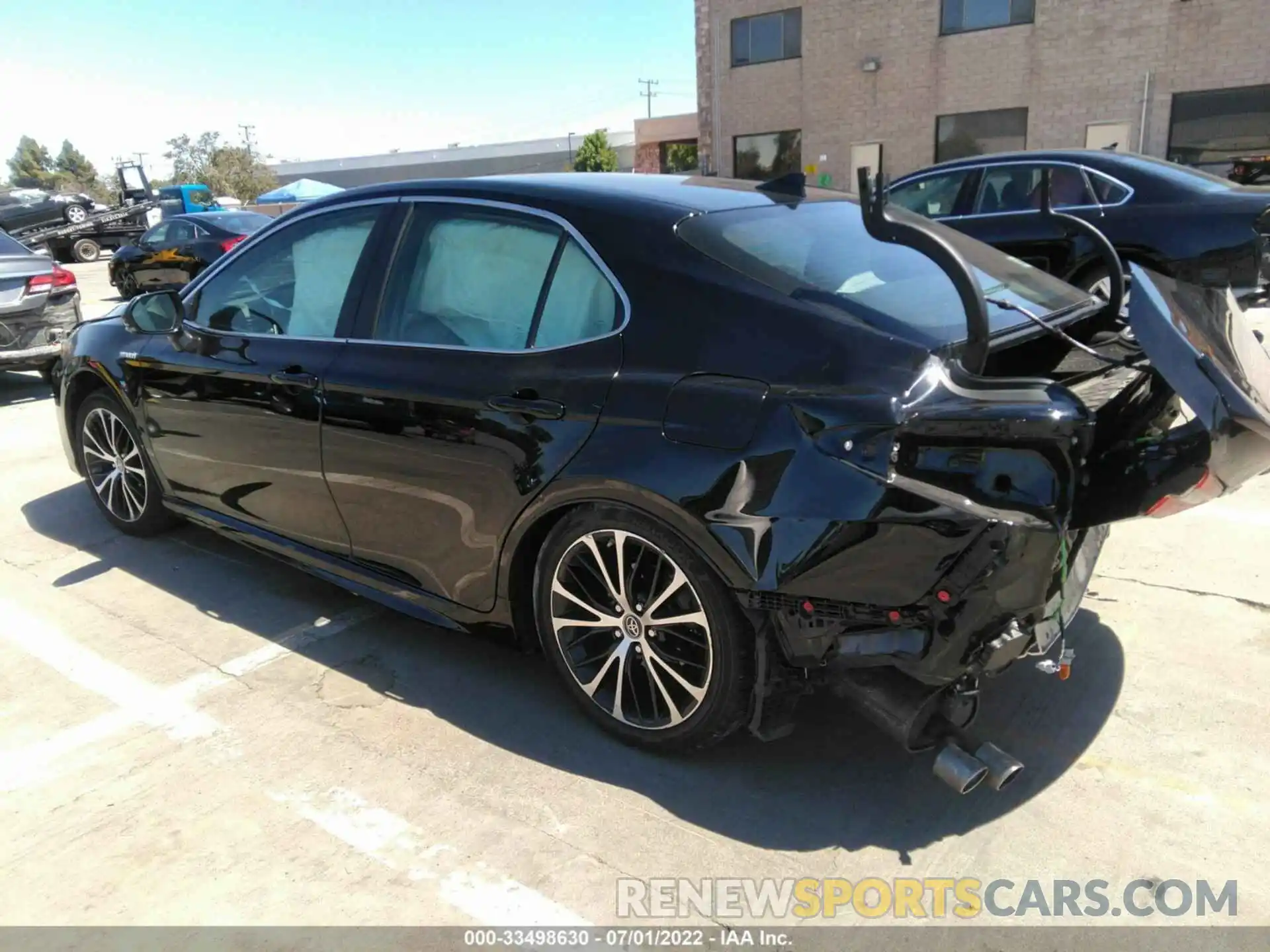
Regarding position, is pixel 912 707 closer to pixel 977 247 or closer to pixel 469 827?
pixel 469 827

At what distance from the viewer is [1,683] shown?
3479 millimetres

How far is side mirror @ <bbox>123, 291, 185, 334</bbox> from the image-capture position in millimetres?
4094

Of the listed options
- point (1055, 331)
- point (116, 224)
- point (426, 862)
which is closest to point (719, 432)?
point (1055, 331)

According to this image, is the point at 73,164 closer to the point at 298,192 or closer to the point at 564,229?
the point at 298,192

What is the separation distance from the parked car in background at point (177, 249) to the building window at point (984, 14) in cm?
1624

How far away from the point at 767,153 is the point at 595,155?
68.0 ft

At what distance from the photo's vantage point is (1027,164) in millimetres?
7477

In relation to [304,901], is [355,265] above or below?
above

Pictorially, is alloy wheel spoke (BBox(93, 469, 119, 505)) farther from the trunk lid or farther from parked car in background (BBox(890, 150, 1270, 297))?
parked car in background (BBox(890, 150, 1270, 297))

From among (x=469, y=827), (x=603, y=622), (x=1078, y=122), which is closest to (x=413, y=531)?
(x=603, y=622)

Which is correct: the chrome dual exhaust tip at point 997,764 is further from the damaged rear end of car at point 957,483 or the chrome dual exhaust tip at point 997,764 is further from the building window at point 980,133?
the building window at point 980,133

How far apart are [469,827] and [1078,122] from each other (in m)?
22.5

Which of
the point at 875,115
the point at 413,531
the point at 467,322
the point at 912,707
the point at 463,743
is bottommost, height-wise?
the point at 463,743

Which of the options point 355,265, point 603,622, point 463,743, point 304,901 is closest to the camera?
point 304,901
